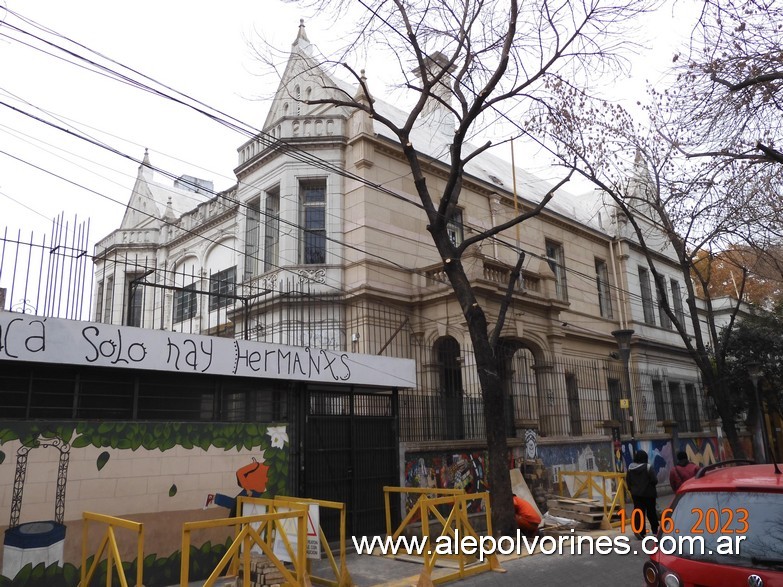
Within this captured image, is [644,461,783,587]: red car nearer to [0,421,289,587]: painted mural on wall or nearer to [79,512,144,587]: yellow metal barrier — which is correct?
[79,512,144,587]: yellow metal barrier

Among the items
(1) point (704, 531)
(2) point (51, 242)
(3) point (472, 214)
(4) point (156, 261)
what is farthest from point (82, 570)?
(4) point (156, 261)

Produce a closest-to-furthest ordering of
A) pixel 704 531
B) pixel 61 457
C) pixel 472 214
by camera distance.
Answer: pixel 704 531
pixel 61 457
pixel 472 214

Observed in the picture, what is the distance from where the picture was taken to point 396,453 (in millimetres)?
11898

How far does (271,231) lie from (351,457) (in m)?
9.71

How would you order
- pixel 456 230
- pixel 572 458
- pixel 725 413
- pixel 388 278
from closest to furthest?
pixel 572 458, pixel 725 413, pixel 388 278, pixel 456 230

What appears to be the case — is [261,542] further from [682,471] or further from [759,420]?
[759,420]

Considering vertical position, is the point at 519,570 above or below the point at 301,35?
below

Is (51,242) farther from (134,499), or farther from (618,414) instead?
(618,414)

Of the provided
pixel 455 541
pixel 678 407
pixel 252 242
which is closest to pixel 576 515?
pixel 455 541

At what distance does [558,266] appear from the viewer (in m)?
24.2

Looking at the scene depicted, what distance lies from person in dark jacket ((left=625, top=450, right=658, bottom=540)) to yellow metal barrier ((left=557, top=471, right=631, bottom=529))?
1230mm

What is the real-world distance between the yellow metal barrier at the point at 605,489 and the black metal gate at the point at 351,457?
450cm

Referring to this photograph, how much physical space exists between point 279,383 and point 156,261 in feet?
54.0

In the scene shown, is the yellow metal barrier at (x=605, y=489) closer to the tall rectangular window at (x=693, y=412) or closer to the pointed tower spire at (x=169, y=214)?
the tall rectangular window at (x=693, y=412)
